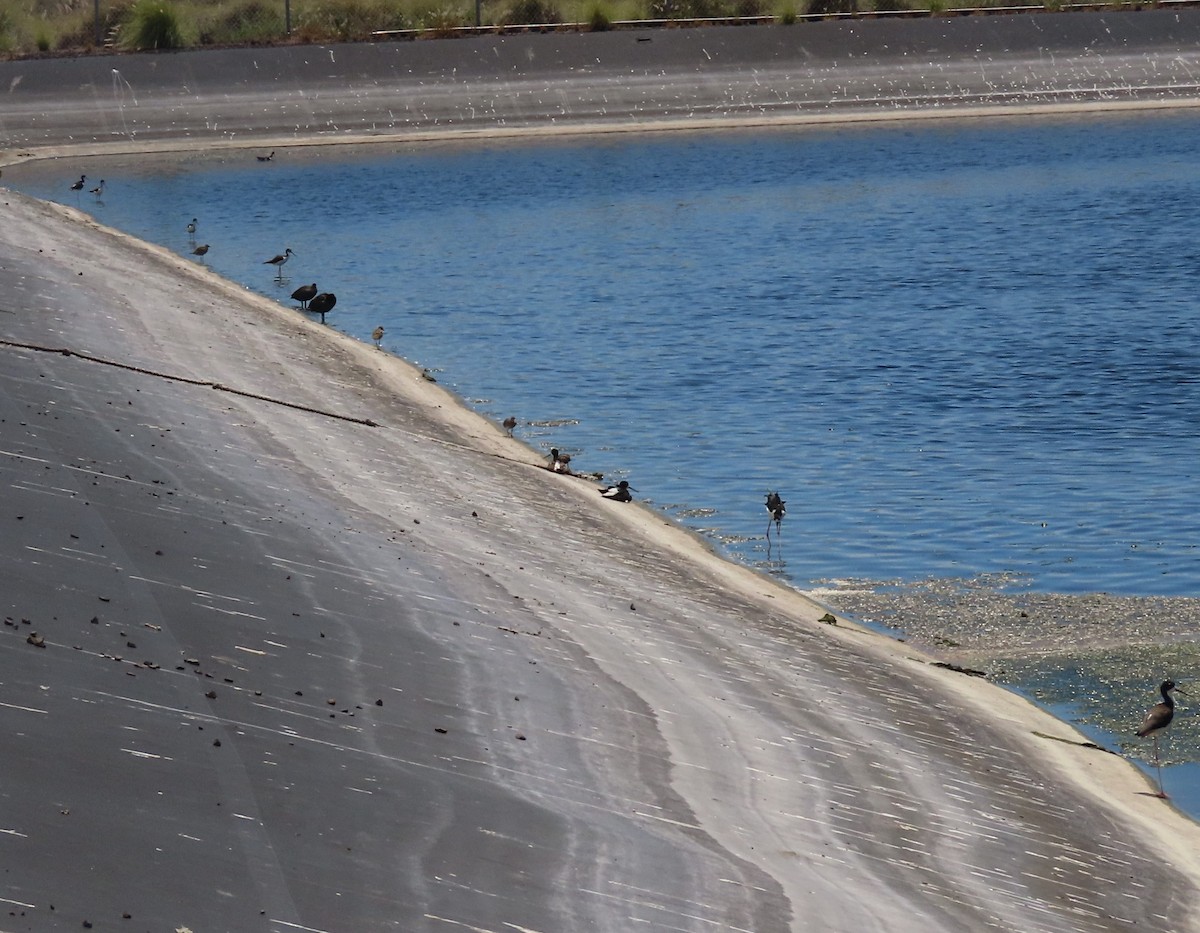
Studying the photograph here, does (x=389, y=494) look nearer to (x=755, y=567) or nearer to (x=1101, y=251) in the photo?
(x=755, y=567)

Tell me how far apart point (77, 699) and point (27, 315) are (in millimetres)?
13340

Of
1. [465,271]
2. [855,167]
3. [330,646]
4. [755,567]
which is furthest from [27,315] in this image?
[855,167]

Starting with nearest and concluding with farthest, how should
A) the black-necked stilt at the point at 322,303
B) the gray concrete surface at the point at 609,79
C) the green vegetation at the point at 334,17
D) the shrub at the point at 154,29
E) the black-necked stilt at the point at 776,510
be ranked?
the black-necked stilt at the point at 776,510, the black-necked stilt at the point at 322,303, the gray concrete surface at the point at 609,79, the shrub at the point at 154,29, the green vegetation at the point at 334,17

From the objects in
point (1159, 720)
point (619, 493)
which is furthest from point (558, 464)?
point (1159, 720)

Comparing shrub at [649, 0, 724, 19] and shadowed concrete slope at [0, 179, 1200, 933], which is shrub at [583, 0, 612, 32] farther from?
shadowed concrete slope at [0, 179, 1200, 933]

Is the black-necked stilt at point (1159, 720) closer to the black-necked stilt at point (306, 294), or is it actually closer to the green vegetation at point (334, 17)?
the black-necked stilt at point (306, 294)

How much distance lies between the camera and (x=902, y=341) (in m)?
32.1

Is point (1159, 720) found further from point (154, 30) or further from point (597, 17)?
point (154, 30)

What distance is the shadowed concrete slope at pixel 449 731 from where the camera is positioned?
931cm

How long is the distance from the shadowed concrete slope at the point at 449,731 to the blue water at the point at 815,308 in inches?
88.6

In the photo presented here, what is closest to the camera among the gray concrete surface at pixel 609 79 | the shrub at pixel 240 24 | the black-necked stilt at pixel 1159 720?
the black-necked stilt at pixel 1159 720

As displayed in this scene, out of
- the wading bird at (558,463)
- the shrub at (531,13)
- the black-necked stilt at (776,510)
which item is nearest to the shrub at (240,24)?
the shrub at (531,13)

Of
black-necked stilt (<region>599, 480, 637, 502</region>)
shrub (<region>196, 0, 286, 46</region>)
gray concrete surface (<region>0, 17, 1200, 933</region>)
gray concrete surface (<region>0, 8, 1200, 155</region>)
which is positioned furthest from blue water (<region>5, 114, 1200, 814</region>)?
shrub (<region>196, 0, 286, 46</region>)

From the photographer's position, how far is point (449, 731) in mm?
11594
